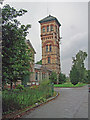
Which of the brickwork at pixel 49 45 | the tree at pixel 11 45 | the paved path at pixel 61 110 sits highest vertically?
the brickwork at pixel 49 45

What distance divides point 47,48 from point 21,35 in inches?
1858

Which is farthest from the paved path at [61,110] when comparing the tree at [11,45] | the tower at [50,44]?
the tower at [50,44]

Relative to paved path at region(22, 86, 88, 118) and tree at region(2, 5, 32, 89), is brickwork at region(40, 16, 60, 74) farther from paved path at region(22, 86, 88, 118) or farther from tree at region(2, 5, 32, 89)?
tree at region(2, 5, 32, 89)

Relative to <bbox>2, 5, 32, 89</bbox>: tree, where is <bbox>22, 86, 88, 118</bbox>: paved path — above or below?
below

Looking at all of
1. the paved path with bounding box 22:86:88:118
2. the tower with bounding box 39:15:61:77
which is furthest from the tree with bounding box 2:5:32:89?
the tower with bounding box 39:15:61:77

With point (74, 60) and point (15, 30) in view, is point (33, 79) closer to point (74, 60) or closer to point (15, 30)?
point (74, 60)

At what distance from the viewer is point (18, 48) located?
22.2 ft

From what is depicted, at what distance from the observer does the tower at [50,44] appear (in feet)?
173

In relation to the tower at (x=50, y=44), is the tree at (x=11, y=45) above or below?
below

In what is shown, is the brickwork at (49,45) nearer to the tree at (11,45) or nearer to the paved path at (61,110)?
the paved path at (61,110)

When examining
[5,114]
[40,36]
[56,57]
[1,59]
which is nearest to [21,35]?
[1,59]

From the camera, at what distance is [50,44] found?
2122 inches

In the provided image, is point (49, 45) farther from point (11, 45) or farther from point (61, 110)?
point (11, 45)

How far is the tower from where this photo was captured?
2075 inches
